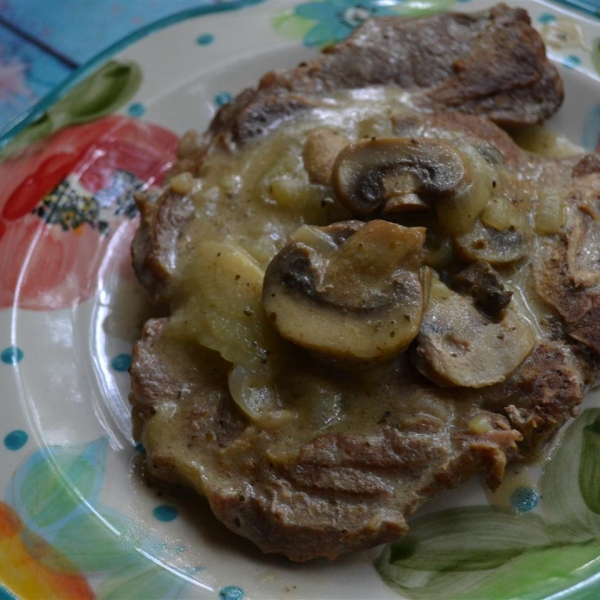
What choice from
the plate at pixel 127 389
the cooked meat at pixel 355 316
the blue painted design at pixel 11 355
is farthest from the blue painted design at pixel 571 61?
the blue painted design at pixel 11 355

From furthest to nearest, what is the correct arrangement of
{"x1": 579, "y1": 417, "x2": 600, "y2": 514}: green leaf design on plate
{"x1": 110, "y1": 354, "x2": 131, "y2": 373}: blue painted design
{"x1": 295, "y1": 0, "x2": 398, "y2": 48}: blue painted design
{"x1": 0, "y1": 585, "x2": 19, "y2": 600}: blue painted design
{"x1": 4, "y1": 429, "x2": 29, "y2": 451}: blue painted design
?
{"x1": 295, "y1": 0, "x2": 398, "y2": 48}: blue painted design
{"x1": 110, "y1": 354, "x2": 131, "y2": 373}: blue painted design
{"x1": 4, "y1": 429, "x2": 29, "y2": 451}: blue painted design
{"x1": 579, "y1": 417, "x2": 600, "y2": 514}: green leaf design on plate
{"x1": 0, "y1": 585, "x2": 19, "y2": 600}: blue painted design

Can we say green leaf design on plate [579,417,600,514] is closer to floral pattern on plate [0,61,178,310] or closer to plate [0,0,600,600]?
plate [0,0,600,600]

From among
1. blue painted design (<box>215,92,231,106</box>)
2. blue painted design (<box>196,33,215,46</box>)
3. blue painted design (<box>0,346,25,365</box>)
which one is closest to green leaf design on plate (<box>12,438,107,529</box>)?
blue painted design (<box>0,346,25,365</box>)

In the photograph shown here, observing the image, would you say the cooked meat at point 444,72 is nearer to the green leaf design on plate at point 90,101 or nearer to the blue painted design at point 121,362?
the green leaf design on plate at point 90,101

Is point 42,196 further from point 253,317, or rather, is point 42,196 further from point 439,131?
point 439,131

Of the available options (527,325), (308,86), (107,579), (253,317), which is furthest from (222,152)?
(107,579)

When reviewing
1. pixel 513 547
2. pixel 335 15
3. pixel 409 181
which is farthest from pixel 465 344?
pixel 335 15

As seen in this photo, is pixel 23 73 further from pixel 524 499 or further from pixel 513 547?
pixel 513 547
